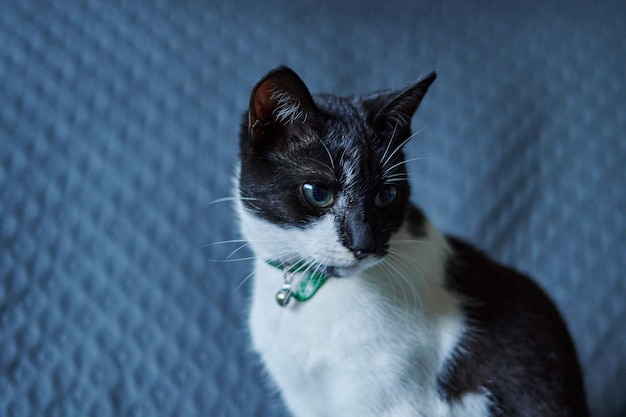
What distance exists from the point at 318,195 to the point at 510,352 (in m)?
0.33

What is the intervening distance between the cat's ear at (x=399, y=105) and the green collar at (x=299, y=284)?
186 mm

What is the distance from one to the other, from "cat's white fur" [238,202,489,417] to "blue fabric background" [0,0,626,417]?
Answer: 32 cm

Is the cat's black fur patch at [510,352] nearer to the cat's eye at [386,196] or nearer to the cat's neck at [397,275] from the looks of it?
the cat's neck at [397,275]

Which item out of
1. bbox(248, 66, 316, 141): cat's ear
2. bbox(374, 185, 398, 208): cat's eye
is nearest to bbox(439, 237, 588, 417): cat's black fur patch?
bbox(374, 185, 398, 208): cat's eye

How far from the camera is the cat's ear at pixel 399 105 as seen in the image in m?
0.78

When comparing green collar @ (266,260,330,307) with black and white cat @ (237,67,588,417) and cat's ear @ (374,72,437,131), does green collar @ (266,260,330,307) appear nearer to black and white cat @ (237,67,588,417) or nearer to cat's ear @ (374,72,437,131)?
black and white cat @ (237,67,588,417)

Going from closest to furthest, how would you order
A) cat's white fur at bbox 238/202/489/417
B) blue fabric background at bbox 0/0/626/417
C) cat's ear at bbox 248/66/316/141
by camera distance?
1. cat's ear at bbox 248/66/316/141
2. cat's white fur at bbox 238/202/489/417
3. blue fabric background at bbox 0/0/626/417

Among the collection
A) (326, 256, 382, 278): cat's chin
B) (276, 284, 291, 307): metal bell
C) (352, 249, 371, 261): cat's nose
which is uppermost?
(352, 249, 371, 261): cat's nose

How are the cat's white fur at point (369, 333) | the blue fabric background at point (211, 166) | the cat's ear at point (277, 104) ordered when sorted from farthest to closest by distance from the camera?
the blue fabric background at point (211, 166)
the cat's white fur at point (369, 333)
the cat's ear at point (277, 104)

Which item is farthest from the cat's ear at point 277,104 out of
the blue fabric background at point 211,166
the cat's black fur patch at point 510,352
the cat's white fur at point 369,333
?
the blue fabric background at point 211,166

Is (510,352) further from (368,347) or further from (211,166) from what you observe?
(211,166)

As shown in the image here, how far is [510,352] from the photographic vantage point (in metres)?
0.88

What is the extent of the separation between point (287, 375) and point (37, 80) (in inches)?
26.0

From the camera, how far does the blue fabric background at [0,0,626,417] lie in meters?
1.10
